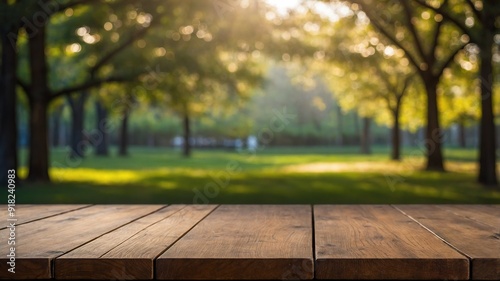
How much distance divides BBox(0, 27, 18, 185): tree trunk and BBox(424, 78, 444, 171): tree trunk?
15.2m

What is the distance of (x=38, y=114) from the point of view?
58.9 ft

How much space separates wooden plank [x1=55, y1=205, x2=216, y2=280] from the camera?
2.17m

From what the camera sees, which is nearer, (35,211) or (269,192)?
(35,211)

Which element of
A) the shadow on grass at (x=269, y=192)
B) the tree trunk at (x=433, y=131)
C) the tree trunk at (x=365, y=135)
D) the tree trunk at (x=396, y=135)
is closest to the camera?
the shadow on grass at (x=269, y=192)

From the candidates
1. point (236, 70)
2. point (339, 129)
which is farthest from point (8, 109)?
point (339, 129)

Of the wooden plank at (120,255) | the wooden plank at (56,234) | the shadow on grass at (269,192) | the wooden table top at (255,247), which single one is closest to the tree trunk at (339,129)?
the shadow on grass at (269,192)

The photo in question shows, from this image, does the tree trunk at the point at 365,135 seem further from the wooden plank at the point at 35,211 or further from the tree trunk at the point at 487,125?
the wooden plank at the point at 35,211

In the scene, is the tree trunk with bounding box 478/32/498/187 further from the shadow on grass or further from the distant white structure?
the distant white structure

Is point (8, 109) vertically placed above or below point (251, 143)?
above

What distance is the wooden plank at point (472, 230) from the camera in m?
2.17

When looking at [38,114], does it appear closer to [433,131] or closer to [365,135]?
[433,131]

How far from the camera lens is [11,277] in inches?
88.4

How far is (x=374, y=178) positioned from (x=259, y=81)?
8382mm

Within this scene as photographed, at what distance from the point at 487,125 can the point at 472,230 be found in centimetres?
1482
